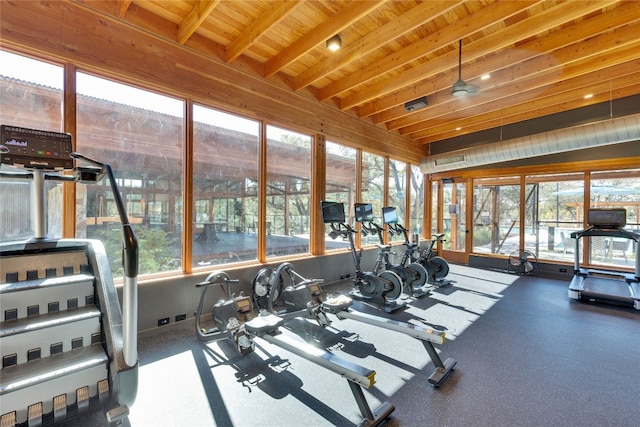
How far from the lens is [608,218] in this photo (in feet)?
16.8

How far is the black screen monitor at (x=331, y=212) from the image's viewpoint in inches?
177

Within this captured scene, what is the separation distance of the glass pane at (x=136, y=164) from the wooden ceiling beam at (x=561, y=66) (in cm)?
468

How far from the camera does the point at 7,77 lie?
8.83 feet

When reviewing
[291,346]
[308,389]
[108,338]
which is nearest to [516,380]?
[308,389]

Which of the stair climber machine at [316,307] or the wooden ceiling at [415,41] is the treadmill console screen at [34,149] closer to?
the wooden ceiling at [415,41]

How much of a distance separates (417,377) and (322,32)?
12.7 ft

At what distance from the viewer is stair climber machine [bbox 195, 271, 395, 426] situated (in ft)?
6.58

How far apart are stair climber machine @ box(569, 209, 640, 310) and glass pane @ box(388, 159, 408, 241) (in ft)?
11.6

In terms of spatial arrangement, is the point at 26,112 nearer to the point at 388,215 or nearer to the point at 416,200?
the point at 388,215

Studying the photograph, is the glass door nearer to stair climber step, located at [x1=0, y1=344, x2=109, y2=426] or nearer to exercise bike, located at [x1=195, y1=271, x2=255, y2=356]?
exercise bike, located at [x1=195, y1=271, x2=255, y2=356]

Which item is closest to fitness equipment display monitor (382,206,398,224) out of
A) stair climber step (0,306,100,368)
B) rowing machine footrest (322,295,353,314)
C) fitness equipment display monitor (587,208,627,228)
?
rowing machine footrest (322,295,353,314)

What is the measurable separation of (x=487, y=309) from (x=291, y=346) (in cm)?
338

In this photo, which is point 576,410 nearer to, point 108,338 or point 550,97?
point 108,338

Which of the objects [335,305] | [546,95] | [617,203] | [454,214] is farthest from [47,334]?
[617,203]
